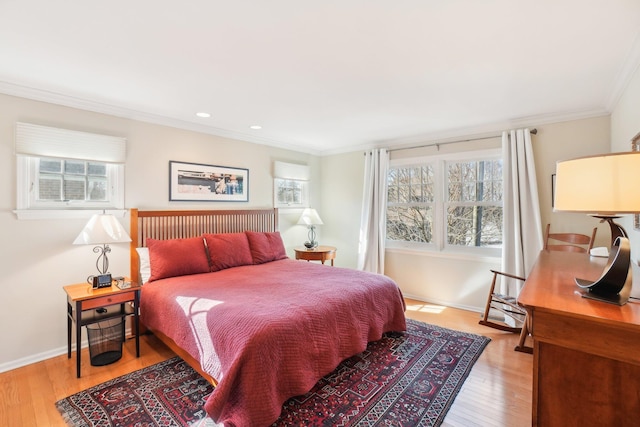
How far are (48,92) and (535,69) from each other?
13.0 ft

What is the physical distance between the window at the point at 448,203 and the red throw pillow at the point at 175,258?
2790mm

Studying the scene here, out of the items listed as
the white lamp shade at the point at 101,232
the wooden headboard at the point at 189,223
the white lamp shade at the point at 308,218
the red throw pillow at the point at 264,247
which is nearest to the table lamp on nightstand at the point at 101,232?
the white lamp shade at the point at 101,232

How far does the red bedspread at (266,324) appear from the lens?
1726 mm

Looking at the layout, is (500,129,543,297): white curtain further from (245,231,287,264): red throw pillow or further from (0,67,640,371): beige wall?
(245,231,287,264): red throw pillow

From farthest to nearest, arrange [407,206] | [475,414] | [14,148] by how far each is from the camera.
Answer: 1. [407,206]
2. [14,148]
3. [475,414]

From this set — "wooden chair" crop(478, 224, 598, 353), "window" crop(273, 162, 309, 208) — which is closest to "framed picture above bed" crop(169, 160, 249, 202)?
"window" crop(273, 162, 309, 208)

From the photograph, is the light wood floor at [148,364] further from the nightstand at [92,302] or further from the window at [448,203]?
the window at [448,203]

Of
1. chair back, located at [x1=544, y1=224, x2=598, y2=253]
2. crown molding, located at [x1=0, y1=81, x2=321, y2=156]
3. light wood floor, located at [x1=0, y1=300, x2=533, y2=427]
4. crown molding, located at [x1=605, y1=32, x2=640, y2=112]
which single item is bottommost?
light wood floor, located at [x1=0, y1=300, x2=533, y2=427]

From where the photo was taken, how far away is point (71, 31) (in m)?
1.74

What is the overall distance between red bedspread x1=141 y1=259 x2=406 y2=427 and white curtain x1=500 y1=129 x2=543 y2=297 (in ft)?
4.83

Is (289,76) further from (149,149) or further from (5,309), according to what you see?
(5,309)

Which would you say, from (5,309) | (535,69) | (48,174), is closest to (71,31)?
(48,174)

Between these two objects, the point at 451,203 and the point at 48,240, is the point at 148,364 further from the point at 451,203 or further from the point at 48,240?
the point at 451,203

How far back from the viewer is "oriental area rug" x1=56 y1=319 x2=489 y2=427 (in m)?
1.89
